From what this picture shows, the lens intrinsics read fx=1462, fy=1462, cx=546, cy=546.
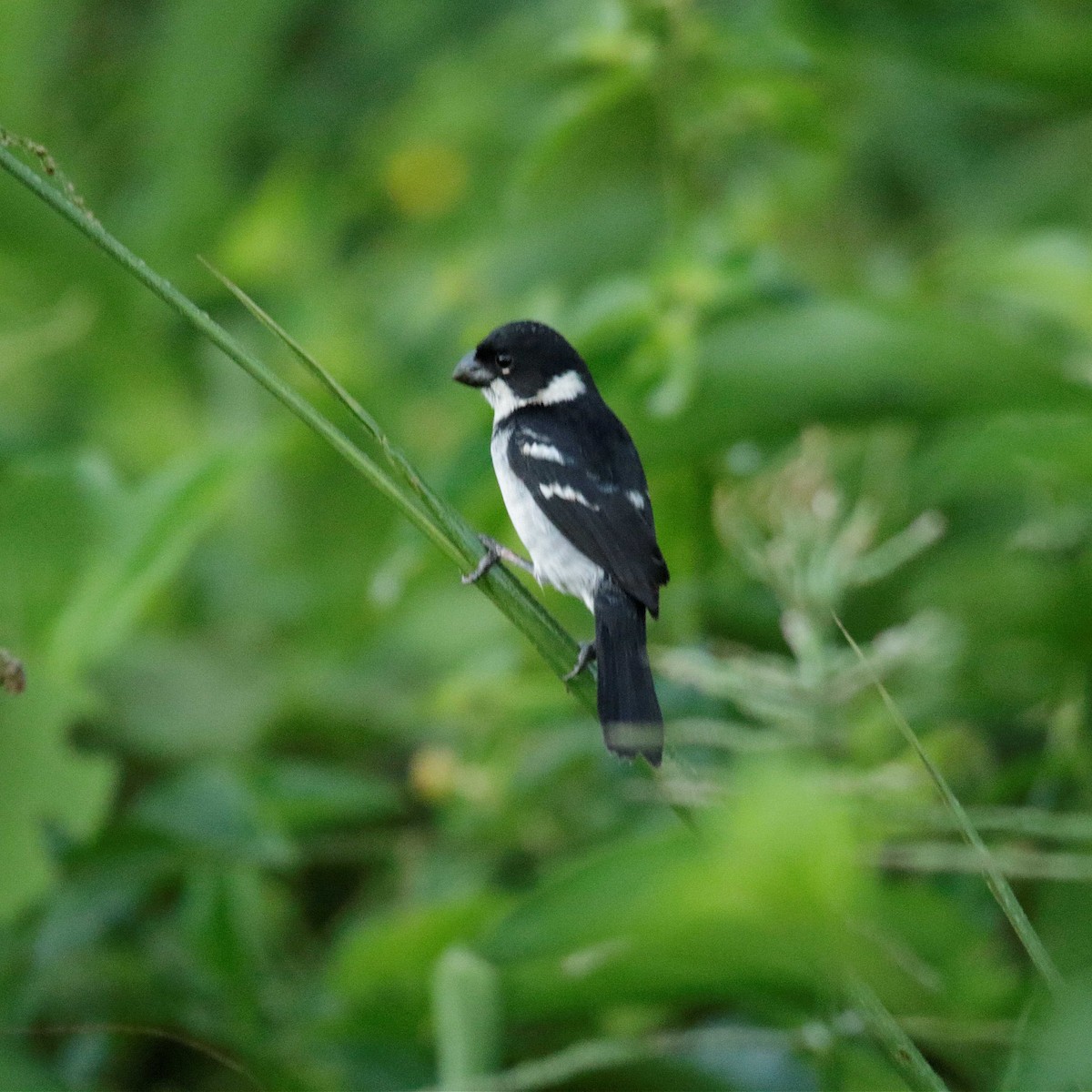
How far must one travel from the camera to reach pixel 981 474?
7.30ft

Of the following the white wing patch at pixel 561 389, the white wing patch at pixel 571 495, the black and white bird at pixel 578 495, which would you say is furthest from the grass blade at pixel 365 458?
the white wing patch at pixel 561 389

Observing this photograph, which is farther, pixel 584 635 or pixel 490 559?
pixel 584 635

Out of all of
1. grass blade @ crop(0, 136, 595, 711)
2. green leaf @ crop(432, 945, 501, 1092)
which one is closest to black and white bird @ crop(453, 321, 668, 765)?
grass blade @ crop(0, 136, 595, 711)

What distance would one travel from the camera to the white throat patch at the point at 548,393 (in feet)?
6.62

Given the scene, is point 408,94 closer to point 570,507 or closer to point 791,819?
point 570,507

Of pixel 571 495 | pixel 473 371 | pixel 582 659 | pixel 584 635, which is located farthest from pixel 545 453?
pixel 584 635

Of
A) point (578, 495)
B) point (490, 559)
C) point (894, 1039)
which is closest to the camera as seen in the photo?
point (894, 1039)

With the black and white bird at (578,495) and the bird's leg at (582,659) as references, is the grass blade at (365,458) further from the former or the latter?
the black and white bird at (578,495)

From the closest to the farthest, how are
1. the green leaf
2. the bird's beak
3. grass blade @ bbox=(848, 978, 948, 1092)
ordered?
grass blade @ bbox=(848, 978, 948, 1092) → the green leaf → the bird's beak

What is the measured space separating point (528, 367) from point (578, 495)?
0.28 metres

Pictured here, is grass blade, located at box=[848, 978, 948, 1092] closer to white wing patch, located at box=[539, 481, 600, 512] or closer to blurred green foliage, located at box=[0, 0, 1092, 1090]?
blurred green foliage, located at box=[0, 0, 1092, 1090]

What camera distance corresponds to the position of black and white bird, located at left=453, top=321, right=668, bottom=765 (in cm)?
182

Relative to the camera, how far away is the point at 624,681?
5.39 ft

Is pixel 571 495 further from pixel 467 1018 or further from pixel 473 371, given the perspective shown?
pixel 467 1018
